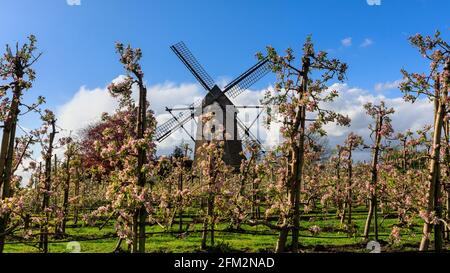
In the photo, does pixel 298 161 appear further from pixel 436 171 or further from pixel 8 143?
pixel 8 143

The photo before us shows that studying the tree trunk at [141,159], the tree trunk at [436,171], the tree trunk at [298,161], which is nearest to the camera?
the tree trunk at [141,159]

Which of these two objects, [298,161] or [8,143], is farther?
[298,161]

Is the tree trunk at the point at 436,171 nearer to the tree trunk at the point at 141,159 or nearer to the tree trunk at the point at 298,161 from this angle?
the tree trunk at the point at 298,161

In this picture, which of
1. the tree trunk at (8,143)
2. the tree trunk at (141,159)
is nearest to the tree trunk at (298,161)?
the tree trunk at (141,159)

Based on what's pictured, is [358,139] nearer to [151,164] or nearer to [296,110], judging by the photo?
[296,110]

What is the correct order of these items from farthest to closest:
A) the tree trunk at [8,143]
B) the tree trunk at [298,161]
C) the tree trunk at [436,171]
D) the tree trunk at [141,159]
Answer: the tree trunk at [436,171]
the tree trunk at [298,161]
the tree trunk at [141,159]
the tree trunk at [8,143]

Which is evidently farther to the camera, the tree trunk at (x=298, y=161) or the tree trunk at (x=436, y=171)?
the tree trunk at (x=436, y=171)

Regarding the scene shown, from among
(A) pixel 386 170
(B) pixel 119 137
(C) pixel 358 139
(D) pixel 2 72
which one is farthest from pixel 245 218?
(C) pixel 358 139

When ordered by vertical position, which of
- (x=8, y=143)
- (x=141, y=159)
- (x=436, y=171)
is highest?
(x=8, y=143)

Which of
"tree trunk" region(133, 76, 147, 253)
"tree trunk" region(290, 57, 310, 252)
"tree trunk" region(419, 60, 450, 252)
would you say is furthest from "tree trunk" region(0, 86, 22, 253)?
"tree trunk" region(419, 60, 450, 252)

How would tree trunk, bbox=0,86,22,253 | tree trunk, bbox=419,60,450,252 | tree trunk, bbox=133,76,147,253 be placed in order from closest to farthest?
tree trunk, bbox=0,86,22,253 < tree trunk, bbox=133,76,147,253 < tree trunk, bbox=419,60,450,252

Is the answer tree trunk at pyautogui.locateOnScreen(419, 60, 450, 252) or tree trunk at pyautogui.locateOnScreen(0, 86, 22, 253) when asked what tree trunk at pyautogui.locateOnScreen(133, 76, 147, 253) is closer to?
tree trunk at pyautogui.locateOnScreen(0, 86, 22, 253)

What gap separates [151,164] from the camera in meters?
9.04

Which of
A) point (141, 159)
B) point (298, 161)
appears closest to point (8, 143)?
point (141, 159)
